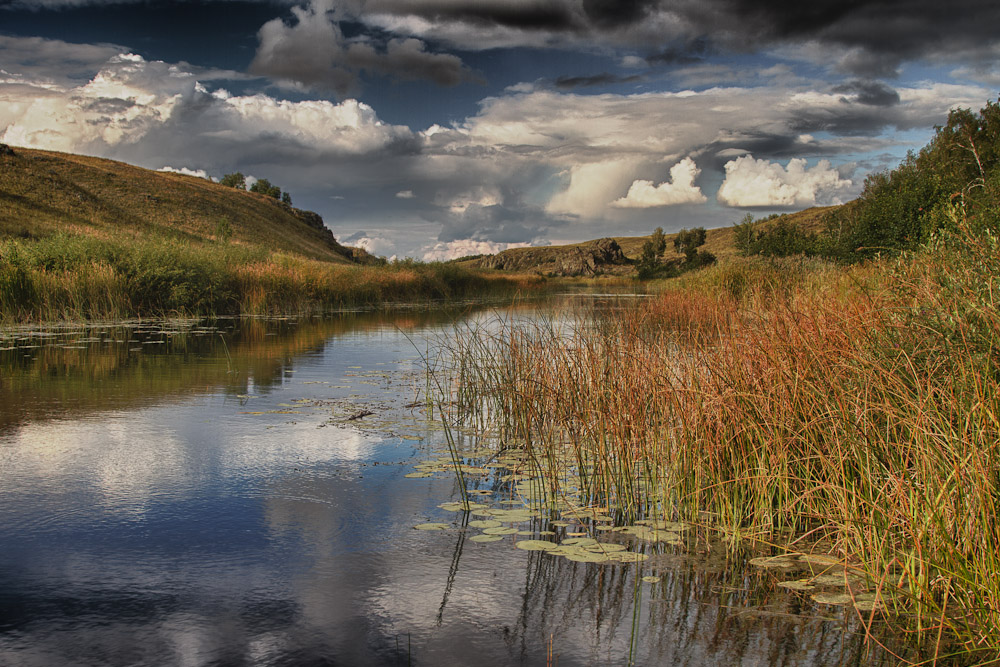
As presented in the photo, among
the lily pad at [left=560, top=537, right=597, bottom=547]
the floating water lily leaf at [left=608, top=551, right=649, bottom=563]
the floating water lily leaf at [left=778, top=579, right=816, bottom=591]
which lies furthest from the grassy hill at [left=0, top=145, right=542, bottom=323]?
the floating water lily leaf at [left=778, top=579, right=816, bottom=591]

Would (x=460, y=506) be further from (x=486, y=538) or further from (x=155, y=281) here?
(x=155, y=281)

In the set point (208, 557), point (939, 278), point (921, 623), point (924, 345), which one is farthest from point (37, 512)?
point (939, 278)

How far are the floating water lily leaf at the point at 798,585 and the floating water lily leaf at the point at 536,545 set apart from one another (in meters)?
1.22

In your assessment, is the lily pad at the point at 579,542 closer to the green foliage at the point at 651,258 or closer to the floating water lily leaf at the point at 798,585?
the floating water lily leaf at the point at 798,585

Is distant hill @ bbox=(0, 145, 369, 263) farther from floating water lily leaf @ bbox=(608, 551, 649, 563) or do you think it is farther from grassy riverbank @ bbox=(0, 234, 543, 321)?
floating water lily leaf @ bbox=(608, 551, 649, 563)

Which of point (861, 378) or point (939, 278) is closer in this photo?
point (861, 378)

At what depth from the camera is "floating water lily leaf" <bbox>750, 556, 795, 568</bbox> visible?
378cm

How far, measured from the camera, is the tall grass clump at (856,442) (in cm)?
307

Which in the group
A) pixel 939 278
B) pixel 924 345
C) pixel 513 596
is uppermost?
pixel 939 278

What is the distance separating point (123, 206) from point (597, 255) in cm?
7119

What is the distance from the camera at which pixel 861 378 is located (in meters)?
4.10

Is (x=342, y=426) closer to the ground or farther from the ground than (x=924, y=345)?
closer to the ground

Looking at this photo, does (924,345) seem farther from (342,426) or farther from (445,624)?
(342,426)

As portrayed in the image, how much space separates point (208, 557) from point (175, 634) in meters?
0.87
